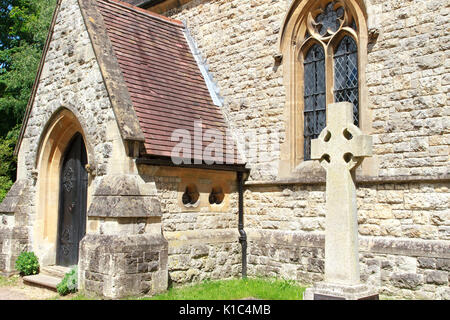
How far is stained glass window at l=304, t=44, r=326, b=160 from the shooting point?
392 inches

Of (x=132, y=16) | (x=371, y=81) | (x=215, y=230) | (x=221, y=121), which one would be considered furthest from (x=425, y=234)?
(x=132, y=16)

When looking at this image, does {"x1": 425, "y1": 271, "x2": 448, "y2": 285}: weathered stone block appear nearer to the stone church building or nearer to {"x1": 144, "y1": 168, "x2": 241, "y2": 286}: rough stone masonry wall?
the stone church building

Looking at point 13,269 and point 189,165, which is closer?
point 189,165

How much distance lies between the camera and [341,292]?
5773 millimetres

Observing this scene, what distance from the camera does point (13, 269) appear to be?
1074 centimetres

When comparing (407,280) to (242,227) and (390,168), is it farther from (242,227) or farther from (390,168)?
(242,227)

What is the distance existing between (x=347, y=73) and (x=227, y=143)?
9.88ft

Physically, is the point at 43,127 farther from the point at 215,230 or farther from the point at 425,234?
the point at 425,234

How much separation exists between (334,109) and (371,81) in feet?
8.96

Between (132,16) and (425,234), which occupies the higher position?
(132,16)

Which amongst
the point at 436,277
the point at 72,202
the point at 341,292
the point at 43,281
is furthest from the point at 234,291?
the point at 72,202

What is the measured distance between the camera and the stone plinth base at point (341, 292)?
18.8ft

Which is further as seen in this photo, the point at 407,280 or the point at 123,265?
the point at 123,265

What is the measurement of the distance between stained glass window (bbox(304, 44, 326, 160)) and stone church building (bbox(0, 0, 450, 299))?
4cm
